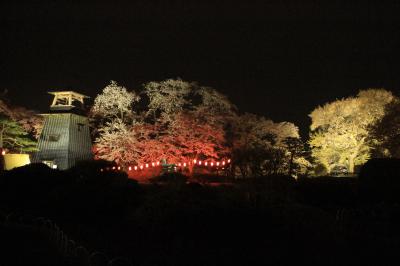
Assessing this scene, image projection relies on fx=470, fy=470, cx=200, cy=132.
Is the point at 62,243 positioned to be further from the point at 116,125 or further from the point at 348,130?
the point at 348,130

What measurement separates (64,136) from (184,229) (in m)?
20.3

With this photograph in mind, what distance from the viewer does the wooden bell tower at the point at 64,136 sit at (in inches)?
1160

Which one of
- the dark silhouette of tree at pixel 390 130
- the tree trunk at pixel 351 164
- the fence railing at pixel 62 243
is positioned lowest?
the fence railing at pixel 62 243

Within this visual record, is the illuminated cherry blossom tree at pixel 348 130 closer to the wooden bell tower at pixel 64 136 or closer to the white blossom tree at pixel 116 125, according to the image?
the white blossom tree at pixel 116 125

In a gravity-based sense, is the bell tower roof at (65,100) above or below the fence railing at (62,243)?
above

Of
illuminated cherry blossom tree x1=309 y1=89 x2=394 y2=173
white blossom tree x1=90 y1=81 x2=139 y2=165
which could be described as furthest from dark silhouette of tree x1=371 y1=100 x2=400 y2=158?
white blossom tree x1=90 y1=81 x2=139 y2=165

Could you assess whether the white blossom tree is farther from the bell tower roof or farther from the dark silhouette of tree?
the dark silhouette of tree

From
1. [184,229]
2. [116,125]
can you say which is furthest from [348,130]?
[184,229]

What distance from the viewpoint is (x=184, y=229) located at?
36.3ft

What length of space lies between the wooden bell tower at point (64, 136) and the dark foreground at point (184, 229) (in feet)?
45.6

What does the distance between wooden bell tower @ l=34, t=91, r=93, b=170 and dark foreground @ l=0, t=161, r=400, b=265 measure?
1391 centimetres

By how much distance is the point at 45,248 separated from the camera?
35.1 ft

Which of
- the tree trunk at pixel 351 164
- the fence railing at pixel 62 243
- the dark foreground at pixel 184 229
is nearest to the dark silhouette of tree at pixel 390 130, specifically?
the tree trunk at pixel 351 164

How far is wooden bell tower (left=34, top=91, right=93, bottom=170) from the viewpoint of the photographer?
29.5 meters
